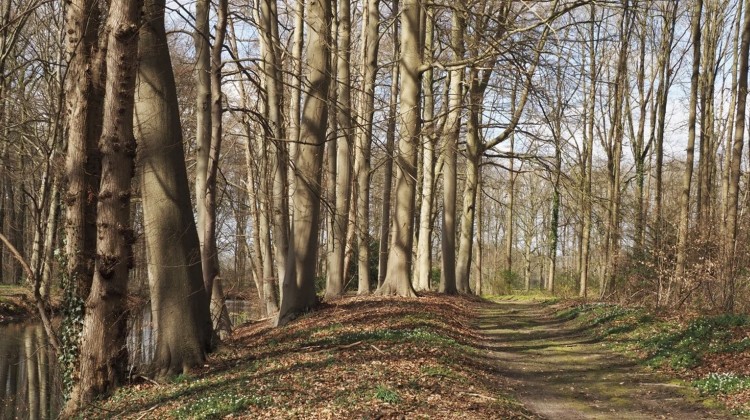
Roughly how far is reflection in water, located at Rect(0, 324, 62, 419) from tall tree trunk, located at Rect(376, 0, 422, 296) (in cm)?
902

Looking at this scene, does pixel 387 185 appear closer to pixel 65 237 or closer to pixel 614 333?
pixel 614 333

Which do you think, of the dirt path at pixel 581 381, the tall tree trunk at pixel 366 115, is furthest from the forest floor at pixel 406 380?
the tall tree trunk at pixel 366 115

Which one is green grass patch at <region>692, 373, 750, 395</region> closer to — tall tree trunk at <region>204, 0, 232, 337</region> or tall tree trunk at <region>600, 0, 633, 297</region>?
tall tree trunk at <region>204, 0, 232, 337</region>

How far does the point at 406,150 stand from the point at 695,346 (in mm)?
9988

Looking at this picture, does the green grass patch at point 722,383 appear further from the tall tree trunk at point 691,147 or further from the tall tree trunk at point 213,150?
the tall tree trunk at point 691,147

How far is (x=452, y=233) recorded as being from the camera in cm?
2528

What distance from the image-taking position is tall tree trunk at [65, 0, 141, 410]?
32.2 ft

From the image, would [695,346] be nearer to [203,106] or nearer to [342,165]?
[203,106]

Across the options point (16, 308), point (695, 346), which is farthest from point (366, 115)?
point (16, 308)

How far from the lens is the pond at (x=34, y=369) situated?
12422 millimetres

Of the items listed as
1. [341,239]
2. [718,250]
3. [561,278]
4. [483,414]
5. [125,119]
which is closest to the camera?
[483,414]

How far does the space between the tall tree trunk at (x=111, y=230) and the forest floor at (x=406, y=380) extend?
0.56 meters

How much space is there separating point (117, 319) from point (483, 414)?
5802mm

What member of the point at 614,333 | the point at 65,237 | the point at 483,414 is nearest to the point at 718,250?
the point at 614,333
